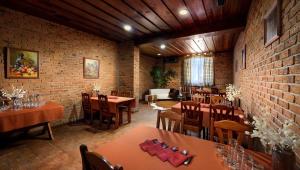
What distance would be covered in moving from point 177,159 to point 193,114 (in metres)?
1.96

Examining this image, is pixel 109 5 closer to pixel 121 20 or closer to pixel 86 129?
pixel 121 20

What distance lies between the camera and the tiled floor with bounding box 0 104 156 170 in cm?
238

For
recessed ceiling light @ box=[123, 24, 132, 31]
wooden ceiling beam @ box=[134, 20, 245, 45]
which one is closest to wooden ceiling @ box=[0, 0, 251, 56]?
wooden ceiling beam @ box=[134, 20, 245, 45]

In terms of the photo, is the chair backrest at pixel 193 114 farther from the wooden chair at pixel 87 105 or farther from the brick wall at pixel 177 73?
the brick wall at pixel 177 73

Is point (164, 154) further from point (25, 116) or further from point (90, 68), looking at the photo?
point (90, 68)

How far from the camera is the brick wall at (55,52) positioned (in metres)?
3.35

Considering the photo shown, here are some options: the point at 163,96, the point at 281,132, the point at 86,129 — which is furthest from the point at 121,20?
the point at 163,96

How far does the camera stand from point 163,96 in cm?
856

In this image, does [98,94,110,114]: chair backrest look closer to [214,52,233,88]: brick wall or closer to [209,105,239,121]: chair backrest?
[209,105,239,121]: chair backrest

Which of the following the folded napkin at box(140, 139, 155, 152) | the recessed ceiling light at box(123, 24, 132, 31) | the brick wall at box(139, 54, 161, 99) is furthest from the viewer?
the brick wall at box(139, 54, 161, 99)

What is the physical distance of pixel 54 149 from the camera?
2.86 m

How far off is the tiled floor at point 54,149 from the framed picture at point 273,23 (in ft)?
9.69

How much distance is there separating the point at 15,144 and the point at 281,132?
13.4ft

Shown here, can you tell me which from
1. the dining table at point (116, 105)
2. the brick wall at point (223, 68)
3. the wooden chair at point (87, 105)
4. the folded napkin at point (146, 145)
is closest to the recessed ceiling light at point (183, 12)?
the dining table at point (116, 105)
